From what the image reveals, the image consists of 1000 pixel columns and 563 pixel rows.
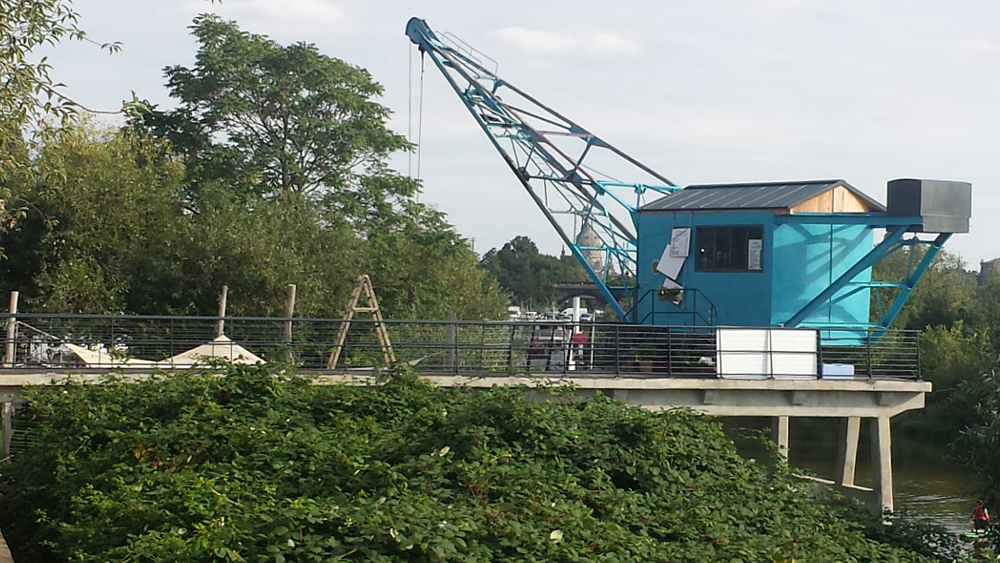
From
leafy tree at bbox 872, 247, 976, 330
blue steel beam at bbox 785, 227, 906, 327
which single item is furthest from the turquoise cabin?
leafy tree at bbox 872, 247, 976, 330

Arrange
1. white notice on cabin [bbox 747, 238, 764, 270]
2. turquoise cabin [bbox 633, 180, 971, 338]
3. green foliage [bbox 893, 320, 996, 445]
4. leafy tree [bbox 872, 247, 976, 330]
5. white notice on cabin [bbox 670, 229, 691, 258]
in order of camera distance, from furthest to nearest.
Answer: leafy tree [bbox 872, 247, 976, 330], green foliage [bbox 893, 320, 996, 445], white notice on cabin [bbox 670, 229, 691, 258], white notice on cabin [bbox 747, 238, 764, 270], turquoise cabin [bbox 633, 180, 971, 338]

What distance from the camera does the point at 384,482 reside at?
28.9 ft

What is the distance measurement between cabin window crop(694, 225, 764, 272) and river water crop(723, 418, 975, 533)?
4.03 meters

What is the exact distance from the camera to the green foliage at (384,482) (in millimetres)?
7637

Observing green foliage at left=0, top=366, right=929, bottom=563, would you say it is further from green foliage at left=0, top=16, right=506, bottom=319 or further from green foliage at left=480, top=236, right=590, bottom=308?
green foliage at left=480, top=236, right=590, bottom=308

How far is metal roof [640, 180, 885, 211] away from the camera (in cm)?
2152

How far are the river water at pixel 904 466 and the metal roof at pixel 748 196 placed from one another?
5.00 metres

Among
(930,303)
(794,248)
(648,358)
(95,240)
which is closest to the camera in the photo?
(648,358)

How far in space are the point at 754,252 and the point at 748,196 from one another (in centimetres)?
144

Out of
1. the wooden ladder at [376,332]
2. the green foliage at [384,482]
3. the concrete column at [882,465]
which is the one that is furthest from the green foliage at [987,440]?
the wooden ladder at [376,332]

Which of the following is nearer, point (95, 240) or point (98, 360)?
point (98, 360)

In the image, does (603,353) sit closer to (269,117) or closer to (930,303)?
(269,117)

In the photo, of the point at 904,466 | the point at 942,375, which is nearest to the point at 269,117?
the point at 904,466

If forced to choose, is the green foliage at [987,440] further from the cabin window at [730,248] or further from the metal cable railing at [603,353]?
the cabin window at [730,248]
